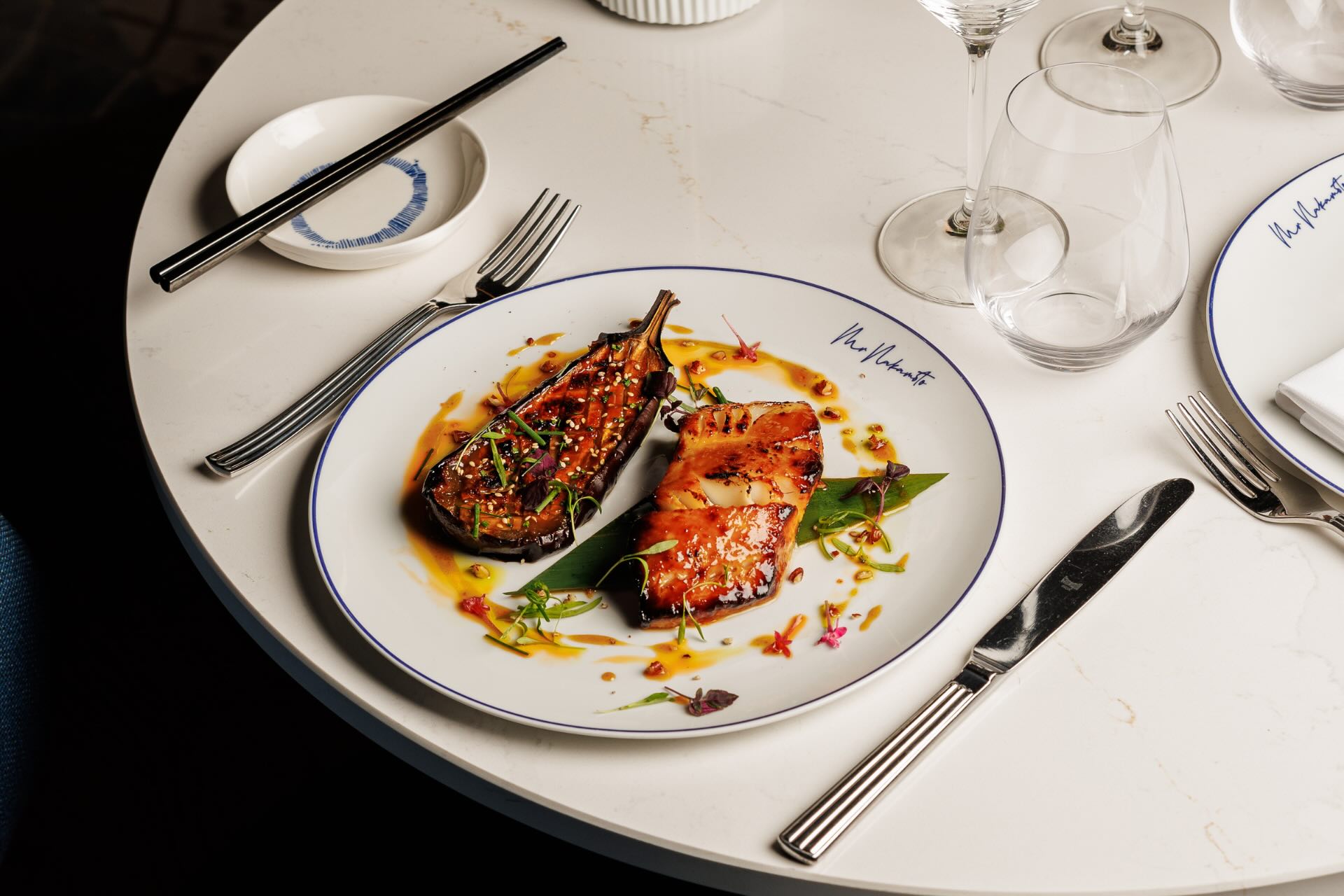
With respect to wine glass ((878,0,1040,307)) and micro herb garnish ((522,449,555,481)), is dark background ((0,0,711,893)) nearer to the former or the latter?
micro herb garnish ((522,449,555,481))

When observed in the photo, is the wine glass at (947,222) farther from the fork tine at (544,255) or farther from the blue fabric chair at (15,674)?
the blue fabric chair at (15,674)

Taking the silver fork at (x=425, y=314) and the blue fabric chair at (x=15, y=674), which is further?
the blue fabric chair at (x=15, y=674)

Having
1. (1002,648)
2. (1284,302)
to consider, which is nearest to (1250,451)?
(1284,302)

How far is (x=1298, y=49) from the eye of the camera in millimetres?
1315

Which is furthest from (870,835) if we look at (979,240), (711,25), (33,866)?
(33,866)

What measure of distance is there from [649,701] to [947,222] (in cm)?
66

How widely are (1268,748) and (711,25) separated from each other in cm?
111

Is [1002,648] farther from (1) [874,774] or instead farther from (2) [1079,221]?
(2) [1079,221]

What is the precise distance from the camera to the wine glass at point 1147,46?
1373mm

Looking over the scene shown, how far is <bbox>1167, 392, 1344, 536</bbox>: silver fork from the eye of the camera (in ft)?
3.09

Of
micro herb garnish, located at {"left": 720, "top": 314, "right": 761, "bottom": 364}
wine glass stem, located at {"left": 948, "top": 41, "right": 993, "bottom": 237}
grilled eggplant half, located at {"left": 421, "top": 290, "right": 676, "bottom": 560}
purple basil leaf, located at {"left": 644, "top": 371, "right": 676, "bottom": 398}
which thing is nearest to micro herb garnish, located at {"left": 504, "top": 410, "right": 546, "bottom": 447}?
grilled eggplant half, located at {"left": 421, "top": 290, "right": 676, "bottom": 560}

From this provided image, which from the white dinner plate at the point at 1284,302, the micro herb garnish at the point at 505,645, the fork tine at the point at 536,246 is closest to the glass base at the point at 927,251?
the white dinner plate at the point at 1284,302

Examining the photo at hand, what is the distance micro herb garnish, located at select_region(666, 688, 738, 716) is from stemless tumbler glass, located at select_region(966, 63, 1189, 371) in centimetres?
46
